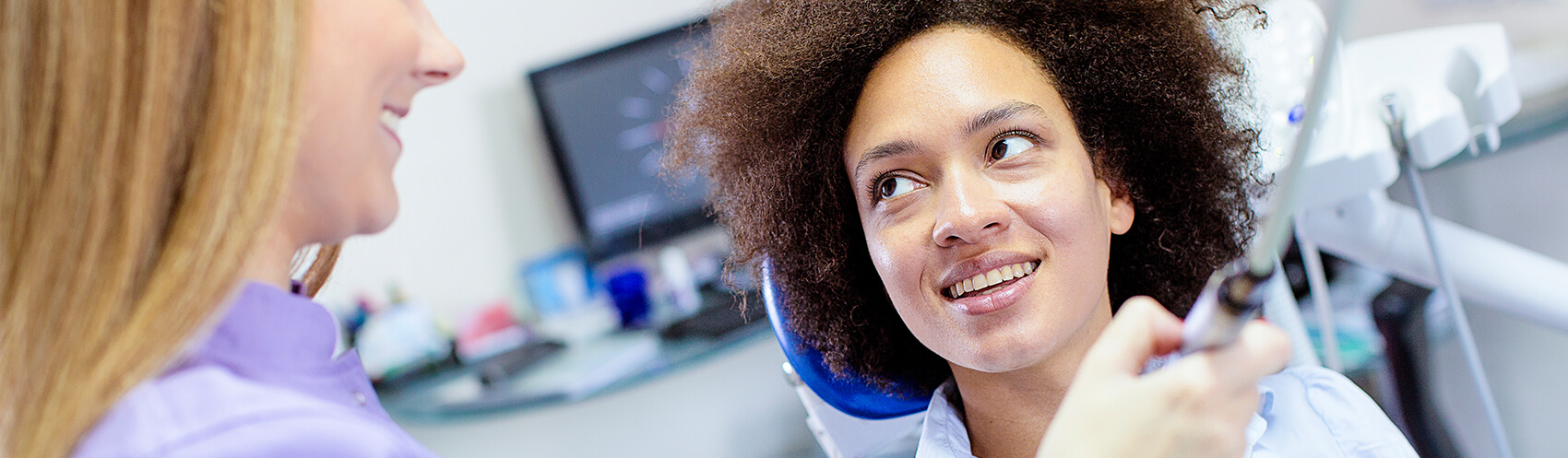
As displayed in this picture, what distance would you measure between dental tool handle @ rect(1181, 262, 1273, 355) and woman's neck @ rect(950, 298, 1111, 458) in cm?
41

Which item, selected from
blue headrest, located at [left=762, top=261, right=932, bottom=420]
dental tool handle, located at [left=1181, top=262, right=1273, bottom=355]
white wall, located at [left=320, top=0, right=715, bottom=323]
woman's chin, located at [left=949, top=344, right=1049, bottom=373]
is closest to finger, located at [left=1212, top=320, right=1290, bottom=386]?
dental tool handle, located at [left=1181, top=262, right=1273, bottom=355]

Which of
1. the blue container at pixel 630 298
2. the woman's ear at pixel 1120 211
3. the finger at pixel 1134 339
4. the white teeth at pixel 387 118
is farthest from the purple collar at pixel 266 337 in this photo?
the blue container at pixel 630 298

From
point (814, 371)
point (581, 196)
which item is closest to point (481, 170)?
point (581, 196)

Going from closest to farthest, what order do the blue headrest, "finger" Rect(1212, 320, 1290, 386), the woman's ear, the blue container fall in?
"finger" Rect(1212, 320, 1290, 386) < the woman's ear < the blue headrest < the blue container

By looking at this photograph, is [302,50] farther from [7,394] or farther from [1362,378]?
[1362,378]

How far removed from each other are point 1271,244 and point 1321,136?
→ 0.86 meters

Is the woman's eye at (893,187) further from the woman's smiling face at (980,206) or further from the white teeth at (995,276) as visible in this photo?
the white teeth at (995,276)

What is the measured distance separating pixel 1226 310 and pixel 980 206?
0.43m

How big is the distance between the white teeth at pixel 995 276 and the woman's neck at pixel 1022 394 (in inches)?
3.6

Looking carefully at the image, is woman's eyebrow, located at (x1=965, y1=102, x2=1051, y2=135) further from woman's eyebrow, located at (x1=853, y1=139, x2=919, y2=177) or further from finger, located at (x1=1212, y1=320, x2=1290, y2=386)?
finger, located at (x1=1212, y1=320, x2=1290, y2=386)

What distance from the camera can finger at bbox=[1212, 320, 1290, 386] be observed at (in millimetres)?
583

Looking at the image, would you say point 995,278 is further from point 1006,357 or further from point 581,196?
point 581,196

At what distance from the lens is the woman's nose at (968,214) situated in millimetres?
942

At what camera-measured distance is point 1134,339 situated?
0.61 metres
